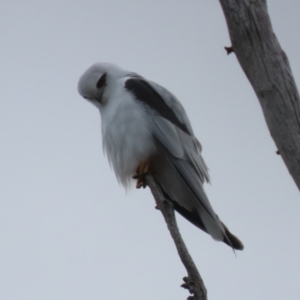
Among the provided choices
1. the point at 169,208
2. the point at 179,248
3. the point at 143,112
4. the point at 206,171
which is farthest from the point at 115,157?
the point at 179,248

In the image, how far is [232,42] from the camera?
350cm

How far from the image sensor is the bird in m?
4.69

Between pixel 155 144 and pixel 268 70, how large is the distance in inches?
61.5

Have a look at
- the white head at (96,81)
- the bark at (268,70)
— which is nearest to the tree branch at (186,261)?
the bark at (268,70)

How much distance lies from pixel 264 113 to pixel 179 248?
2.82 ft

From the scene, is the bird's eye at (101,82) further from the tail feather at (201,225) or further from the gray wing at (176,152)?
the tail feather at (201,225)

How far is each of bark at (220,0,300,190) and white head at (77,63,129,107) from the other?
1821 millimetres

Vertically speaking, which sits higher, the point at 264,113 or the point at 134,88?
the point at 134,88

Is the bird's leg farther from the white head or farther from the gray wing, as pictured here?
the white head

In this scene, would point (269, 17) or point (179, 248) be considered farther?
point (269, 17)

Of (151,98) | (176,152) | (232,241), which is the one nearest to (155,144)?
(176,152)

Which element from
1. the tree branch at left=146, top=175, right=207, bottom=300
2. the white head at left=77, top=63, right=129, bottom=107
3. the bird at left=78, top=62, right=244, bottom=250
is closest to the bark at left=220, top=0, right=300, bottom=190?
the tree branch at left=146, top=175, right=207, bottom=300

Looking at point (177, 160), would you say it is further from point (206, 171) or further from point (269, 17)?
point (269, 17)

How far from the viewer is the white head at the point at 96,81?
515cm
